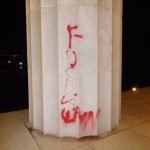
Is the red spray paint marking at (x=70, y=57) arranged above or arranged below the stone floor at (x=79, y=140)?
above

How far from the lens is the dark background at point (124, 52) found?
11.7 metres

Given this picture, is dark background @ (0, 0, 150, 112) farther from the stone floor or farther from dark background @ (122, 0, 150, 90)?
the stone floor

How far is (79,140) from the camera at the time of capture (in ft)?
12.0

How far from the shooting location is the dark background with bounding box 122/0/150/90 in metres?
11.9

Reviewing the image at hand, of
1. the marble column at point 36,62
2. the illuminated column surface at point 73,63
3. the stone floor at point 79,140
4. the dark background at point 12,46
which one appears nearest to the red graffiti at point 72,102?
the illuminated column surface at point 73,63

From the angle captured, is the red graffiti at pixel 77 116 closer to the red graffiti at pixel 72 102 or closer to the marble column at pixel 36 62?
the red graffiti at pixel 72 102

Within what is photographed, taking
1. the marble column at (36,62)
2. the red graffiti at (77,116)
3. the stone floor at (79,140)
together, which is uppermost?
the marble column at (36,62)

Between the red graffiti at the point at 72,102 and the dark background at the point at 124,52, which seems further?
the dark background at the point at 124,52

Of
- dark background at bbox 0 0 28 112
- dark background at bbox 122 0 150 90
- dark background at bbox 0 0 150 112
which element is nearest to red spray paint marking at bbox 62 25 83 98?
dark background at bbox 0 0 150 112

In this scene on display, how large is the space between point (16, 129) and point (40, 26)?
2.00 metres

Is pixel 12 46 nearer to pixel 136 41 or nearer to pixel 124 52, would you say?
pixel 124 52

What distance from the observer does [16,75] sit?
16.1m

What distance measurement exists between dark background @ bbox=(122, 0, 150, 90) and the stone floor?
739 cm

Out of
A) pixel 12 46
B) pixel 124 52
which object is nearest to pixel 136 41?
pixel 124 52
